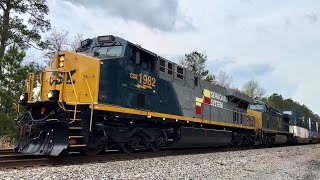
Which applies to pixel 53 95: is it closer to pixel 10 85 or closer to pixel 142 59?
pixel 142 59

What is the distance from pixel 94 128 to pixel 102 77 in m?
1.48

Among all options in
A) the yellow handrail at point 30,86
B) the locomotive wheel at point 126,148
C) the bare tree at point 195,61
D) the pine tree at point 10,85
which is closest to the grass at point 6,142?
the pine tree at point 10,85

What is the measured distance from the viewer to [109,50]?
10.8 metres

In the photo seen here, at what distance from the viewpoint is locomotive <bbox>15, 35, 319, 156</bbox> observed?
29.8 ft

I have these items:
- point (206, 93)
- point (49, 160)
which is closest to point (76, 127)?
point (49, 160)

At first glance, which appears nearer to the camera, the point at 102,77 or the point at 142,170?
the point at 142,170

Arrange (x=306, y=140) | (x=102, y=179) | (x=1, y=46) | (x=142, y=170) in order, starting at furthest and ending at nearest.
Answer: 1. (x=306, y=140)
2. (x=1, y=46)
3. (x=142, y=170)
4. (x=102, y=179)

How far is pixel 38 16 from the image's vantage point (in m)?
25.7

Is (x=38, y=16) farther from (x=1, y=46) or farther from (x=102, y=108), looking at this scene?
(x=102, y=108)

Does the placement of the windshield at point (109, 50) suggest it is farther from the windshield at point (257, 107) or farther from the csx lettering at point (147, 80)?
the windshield at point (257, 107)

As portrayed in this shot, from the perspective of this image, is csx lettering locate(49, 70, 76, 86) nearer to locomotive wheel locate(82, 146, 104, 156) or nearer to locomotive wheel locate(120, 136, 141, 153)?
locomotive wheel locate(82, 146, 104, 156)

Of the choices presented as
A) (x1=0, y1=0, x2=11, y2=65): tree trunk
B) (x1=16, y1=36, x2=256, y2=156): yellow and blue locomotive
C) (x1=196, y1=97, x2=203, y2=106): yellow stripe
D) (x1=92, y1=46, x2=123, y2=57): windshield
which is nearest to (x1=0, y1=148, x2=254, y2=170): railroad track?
(x1=16, y1=36, x2=256, y2=156): yellow and blue locomotive

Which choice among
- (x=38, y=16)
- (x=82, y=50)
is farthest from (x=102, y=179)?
(x=38, y=16)

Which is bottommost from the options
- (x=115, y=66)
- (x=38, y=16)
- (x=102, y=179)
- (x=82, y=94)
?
(x=102, y=179)
